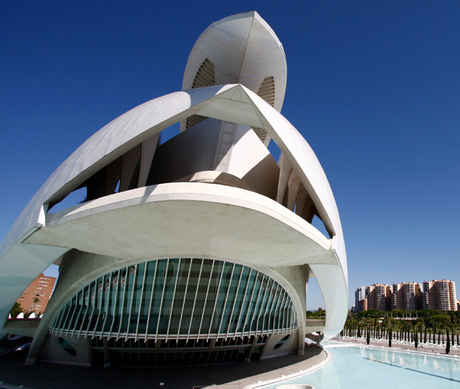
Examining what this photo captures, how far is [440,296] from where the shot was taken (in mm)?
Result: 90812

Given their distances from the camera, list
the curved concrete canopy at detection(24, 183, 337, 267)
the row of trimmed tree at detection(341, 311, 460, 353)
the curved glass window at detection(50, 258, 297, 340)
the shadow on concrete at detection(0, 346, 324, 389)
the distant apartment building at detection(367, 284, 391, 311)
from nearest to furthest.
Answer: the curved concrete canopy at detection(24, 183, 337, 267), the shadow on concrete at detection(0, 346, 324, 389), the curved glass window at detection(50, 258, 297, 340), the row of trimmed tree at detection(341, 311, 460, 353), the distant apartment building at detection(367, 284, 391, 311)

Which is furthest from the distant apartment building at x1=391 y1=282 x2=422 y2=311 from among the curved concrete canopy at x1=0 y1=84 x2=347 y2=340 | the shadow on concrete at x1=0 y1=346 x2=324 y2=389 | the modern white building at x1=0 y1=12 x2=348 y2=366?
the curved concrete canopy at x1=0 y1=84 x2=347 y2=340

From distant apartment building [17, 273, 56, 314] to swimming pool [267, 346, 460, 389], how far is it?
314 feet

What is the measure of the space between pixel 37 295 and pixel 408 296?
4955 inches

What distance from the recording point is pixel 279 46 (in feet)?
55.6

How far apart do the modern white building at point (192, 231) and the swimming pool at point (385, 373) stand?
3618mm

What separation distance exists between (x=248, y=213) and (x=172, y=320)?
1050 cm

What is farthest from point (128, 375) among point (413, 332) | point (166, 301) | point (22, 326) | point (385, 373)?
point (413, 332)

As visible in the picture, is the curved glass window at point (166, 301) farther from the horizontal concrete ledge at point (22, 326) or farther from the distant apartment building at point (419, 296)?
the distant apartment building at point (419, 296)

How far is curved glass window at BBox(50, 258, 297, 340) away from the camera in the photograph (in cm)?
1591

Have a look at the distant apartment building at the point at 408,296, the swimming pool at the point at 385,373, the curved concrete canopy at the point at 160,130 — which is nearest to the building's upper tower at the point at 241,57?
the curved concrete canopy at the point at 160,130

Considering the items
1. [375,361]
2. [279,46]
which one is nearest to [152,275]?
[279,46]

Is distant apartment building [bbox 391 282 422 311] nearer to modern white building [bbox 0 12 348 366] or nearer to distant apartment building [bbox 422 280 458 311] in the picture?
distant apartment building [bbox 422 280 458 311]

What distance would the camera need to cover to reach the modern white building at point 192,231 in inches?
385
